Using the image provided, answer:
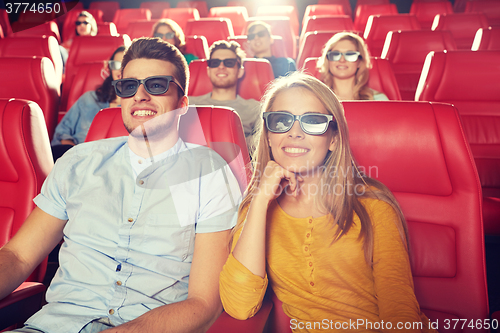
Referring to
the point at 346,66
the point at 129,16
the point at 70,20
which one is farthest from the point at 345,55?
the point at 70,20

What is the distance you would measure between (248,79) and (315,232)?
194 centimetres

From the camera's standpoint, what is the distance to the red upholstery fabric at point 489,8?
5.72 m

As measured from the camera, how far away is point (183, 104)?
129 cm

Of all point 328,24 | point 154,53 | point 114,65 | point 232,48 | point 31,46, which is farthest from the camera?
point 328,24

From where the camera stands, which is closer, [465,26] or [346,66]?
[346,66]

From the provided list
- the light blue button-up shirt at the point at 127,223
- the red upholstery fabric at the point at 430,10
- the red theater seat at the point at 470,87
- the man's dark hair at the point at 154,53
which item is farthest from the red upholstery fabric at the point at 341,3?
the light blue button-up shirt at the point at 127,223

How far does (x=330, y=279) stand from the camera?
975 mm

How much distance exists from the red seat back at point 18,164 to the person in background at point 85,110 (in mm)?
1307

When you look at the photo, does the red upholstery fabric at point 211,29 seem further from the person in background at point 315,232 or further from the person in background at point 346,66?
the person in background at point 315,232

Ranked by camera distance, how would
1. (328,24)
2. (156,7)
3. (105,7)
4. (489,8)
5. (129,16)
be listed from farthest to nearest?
(105,7) < (156,7) < (129,16) < (489,8) < (328,24)

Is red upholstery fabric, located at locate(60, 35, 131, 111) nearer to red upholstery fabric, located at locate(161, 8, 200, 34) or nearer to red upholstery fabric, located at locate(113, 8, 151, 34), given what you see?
red upholstery fabric, located at locate(161, 8, 200, 34)

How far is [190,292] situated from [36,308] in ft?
1.46

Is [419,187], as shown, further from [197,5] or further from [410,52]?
[197,5]

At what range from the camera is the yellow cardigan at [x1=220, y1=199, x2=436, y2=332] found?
2.97ft
